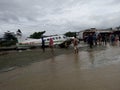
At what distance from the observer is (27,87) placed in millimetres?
10578

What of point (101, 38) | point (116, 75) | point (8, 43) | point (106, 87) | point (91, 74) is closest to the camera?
point (106, 87)

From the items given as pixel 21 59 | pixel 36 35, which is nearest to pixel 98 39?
pixel 21 59

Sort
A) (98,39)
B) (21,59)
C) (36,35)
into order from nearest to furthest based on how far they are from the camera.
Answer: (21,59) → (98,39) → (36,35)

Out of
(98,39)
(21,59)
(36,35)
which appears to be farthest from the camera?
(36,35)

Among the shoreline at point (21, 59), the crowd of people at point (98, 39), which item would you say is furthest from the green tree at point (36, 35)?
the shoreline at point (21, 59)

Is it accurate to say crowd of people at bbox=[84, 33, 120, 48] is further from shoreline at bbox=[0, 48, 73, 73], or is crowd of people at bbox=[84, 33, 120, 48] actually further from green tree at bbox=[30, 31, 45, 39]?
green tree at bbox=[30, 31, 45, 39]

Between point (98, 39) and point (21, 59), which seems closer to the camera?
point (21, 59)

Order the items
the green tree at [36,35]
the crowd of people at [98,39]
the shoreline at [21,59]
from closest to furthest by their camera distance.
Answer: the shoreline at [21,59] < the crowd of people at [98,39] < the green tree at [36,35]

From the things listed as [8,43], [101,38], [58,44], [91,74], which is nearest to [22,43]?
[58,44]

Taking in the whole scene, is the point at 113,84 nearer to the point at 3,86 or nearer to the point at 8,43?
the point at 3,86

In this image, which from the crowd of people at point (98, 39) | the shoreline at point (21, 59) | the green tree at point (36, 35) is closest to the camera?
the shoreline at point (21, 59)

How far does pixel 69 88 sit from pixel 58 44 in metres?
35.6

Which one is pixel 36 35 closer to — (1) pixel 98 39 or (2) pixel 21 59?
(1) pixel 98 39

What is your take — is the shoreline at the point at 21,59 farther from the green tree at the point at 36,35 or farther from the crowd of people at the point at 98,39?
the green tree at the point at 36,35
